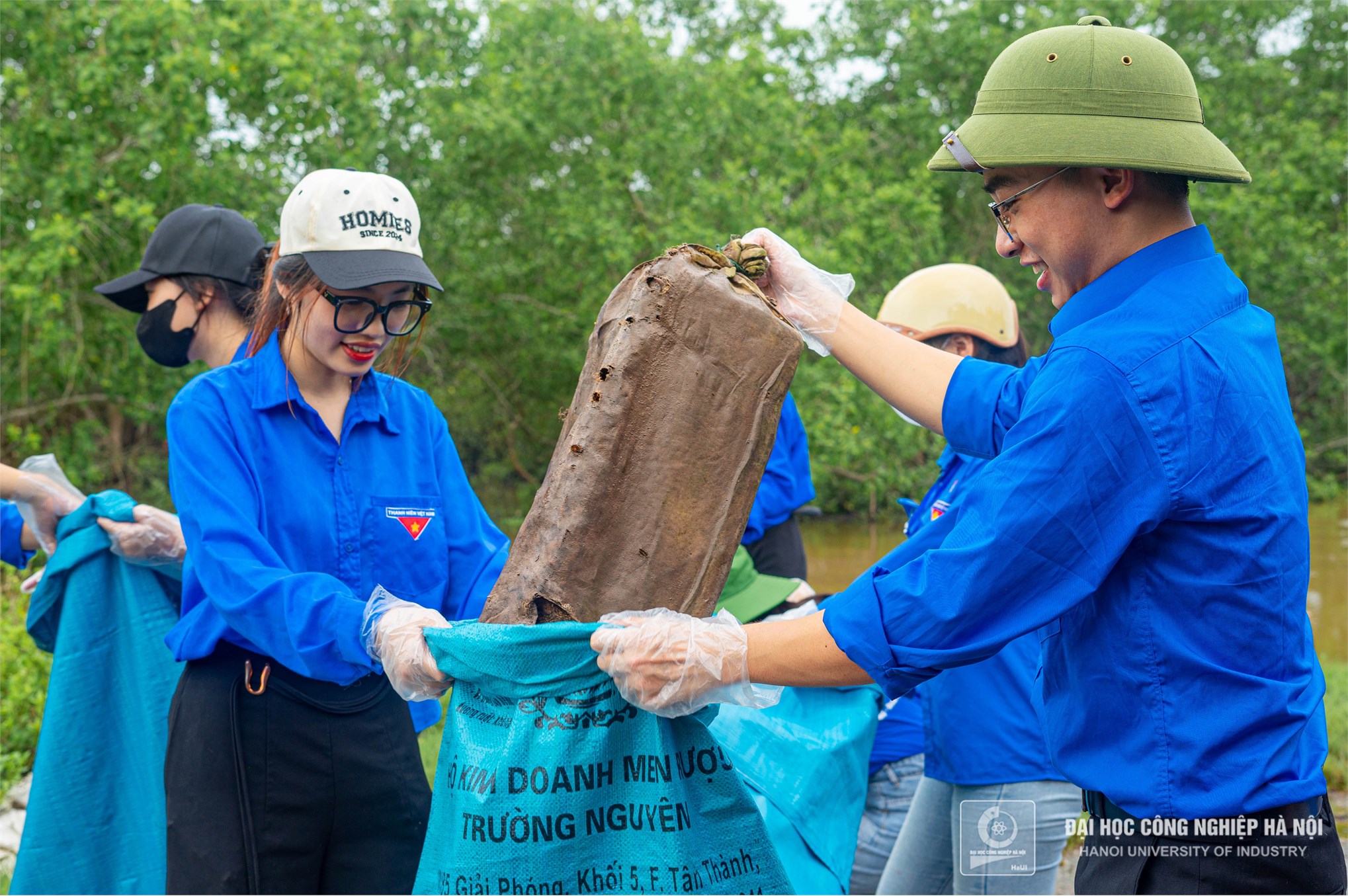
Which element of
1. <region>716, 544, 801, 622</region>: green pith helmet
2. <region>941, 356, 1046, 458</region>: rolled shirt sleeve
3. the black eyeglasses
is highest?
the black eyeglasses

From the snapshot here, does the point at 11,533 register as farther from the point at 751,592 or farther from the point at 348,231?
the point at 751,592

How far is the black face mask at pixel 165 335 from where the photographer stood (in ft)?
10.4

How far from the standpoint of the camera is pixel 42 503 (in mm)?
3166

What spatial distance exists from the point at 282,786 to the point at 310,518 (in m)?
0.53

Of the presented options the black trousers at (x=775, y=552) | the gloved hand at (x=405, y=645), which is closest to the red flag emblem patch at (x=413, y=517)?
the gloved hand at (x=405, y=645)

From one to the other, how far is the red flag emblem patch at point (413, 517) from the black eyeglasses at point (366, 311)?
39cm

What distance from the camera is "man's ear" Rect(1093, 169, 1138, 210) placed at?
1.81 metres

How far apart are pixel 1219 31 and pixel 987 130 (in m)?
16.9

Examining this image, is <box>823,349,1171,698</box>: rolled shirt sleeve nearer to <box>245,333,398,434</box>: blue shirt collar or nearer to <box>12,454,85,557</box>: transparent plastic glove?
<box>245,333,398,434</box>: blue shirt collar

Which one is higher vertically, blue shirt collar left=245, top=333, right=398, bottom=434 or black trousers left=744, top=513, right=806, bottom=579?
blue shirt collar left=245, top=333, right=398, bottom=434

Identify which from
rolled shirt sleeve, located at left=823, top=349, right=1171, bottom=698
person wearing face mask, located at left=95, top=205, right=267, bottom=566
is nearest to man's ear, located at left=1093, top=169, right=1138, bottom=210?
rolled shirt sleeve, located at left=823, top=349, right=1171, bottom=698

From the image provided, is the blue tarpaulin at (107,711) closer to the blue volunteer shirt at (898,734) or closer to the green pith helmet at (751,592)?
the green pith helmet at (751,592)

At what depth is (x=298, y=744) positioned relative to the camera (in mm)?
2309

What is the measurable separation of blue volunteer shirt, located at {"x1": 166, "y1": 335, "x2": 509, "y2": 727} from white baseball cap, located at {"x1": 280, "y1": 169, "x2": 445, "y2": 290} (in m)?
0.24
